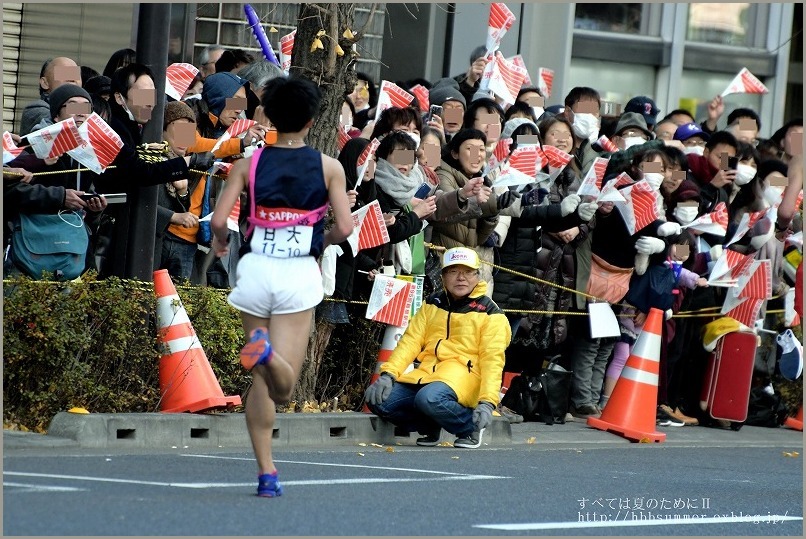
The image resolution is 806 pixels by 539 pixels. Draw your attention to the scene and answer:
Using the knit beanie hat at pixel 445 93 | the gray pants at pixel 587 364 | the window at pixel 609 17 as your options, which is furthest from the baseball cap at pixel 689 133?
the window at pixel 609 17

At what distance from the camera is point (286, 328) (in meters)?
8.43

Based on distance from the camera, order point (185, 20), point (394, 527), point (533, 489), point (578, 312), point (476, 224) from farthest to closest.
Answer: point (185, 20) → point (578, 312) → point (476, 224) → point (533, 489) → point (394, 527)

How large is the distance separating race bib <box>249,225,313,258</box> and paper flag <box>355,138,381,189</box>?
3670 millimetres

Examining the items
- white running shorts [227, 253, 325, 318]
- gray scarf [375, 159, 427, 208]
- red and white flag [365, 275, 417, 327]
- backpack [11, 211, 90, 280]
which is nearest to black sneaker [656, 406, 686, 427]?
red and white flag [365, 275, 417, 327]

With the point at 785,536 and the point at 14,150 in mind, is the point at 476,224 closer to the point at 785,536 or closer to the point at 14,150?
the point at 14,150

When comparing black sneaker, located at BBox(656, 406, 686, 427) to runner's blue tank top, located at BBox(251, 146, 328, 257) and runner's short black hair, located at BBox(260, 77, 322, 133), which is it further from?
runner's short black hair, located at BBox(260, 77, 322, 133)

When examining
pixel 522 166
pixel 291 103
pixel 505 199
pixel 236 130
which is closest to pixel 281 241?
pixel 291 103

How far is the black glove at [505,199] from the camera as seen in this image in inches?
504

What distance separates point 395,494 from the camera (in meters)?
8.76

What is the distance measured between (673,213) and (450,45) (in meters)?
8.07

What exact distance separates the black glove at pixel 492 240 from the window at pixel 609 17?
40.1ft

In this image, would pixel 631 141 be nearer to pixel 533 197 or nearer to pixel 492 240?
pixel 533 197

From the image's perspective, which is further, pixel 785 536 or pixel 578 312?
pixel 578 312

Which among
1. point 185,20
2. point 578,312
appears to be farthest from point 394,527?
point 185,20
